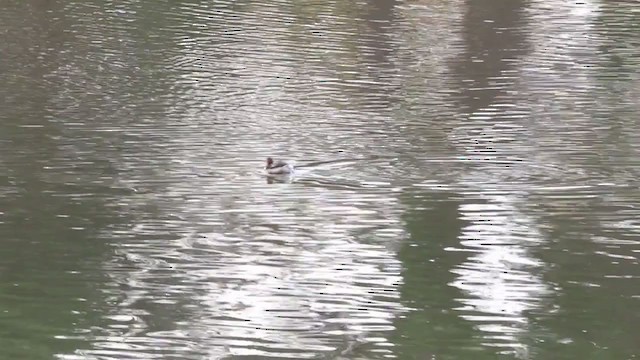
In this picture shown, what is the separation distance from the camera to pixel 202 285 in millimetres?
11758

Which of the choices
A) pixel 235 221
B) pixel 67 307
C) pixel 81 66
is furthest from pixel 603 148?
pixel 81 66

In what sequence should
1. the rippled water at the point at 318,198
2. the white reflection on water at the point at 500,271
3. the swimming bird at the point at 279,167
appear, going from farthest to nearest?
the swimming bird at the point at 279,167 < the white reflection on water at the point at 500,271 < the rippled water at the point at 318,198

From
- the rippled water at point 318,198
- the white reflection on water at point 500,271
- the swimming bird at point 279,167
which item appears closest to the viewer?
the rippled water at point 318,198

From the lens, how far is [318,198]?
14.7m

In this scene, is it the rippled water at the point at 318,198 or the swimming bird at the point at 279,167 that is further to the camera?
the swimming bird at the point at 279,167

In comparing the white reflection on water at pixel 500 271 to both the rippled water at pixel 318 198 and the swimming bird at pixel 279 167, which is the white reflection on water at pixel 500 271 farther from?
the swimming bird at pixel 279 167

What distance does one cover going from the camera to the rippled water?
1075 centimetres

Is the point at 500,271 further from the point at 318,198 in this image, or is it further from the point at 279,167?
the point at 279,167

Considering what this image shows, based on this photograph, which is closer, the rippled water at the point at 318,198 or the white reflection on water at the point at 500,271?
the rippled water at the point at 318,198

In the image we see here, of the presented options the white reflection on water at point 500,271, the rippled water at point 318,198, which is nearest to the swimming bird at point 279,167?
the rippled water at point 318,198

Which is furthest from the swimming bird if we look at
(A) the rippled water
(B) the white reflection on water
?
(B) the white reflection on water

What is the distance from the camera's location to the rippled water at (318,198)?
10750 mm

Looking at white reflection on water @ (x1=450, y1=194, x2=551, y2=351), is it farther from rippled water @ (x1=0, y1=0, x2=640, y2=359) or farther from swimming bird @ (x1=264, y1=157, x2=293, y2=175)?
swimming bird @ (x1=264, y1=157, x2=293, y2=175)

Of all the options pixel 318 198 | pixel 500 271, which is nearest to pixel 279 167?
pixel 318 198
